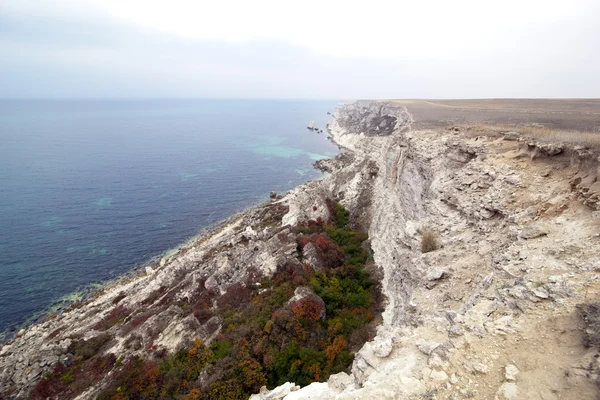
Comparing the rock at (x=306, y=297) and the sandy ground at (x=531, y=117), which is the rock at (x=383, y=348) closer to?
the rock at (x=306, y=297)

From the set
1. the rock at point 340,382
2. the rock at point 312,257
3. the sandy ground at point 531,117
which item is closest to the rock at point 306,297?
the rock at point 312,257

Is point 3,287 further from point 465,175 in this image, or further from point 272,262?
point 465,175

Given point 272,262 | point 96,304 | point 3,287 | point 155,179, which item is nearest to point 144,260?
point 96,304

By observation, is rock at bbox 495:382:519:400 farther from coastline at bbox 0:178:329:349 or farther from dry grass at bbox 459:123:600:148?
coastline at bbox 0:178:329:349

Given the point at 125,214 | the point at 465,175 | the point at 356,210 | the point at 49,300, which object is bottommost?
the point at 49,300

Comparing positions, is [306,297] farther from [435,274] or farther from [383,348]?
[383,348]

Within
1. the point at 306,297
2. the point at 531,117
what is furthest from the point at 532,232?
the point at 531,117

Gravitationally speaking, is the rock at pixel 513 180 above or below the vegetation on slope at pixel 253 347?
above
